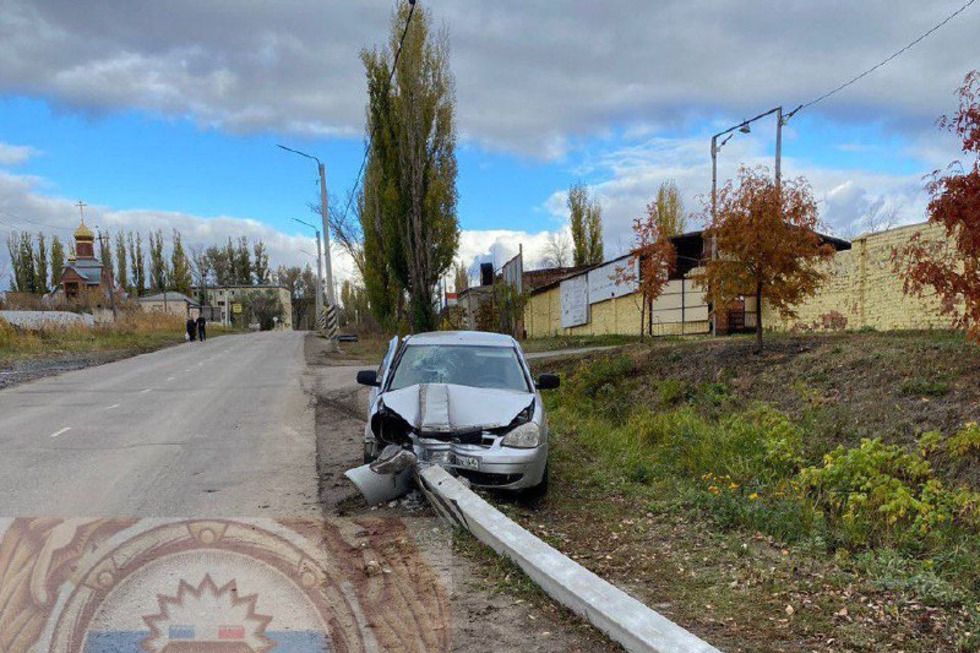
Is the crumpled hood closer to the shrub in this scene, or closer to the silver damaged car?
the silver damaged car

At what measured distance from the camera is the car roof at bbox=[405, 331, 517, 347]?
28.1 feet

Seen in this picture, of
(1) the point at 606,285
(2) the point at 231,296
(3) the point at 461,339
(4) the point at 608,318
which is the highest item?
(2) the point at 231,296

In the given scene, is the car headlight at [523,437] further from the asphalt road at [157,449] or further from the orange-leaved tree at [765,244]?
the orange-leaved tree at [765,244]

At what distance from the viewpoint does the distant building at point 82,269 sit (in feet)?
289

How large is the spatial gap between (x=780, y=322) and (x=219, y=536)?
22102 mm

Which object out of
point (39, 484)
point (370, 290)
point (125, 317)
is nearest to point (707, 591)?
point (39, 484)

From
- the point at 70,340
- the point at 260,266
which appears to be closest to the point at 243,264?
the point at 260,266

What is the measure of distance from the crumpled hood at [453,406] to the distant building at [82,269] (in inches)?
3510

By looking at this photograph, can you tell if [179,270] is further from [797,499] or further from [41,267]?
[797,499]

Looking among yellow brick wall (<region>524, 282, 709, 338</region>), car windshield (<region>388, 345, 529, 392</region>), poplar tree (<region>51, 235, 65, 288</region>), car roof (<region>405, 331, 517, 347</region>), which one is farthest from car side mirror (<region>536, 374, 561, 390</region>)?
poplar tree (<region>51, 235, 65, 288</region>)

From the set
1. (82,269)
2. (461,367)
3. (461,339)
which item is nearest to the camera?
(461,367)

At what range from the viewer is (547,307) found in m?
43.3

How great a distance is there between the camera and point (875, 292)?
18672 mm

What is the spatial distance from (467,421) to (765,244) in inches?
337
